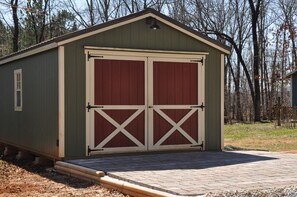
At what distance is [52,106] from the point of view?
412 inches

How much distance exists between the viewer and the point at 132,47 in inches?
423

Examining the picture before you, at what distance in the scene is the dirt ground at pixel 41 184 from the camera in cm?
753

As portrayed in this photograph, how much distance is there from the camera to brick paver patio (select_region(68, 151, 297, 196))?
6.79 meters

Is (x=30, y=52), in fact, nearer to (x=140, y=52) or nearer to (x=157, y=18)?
(x=140, y=52)

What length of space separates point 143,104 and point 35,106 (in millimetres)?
2668

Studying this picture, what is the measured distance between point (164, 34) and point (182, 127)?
2140mm

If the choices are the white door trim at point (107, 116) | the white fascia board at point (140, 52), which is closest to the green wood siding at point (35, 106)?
the white door trim at point (107, 116)

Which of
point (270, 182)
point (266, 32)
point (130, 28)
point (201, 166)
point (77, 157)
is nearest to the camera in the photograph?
point (270, 182)

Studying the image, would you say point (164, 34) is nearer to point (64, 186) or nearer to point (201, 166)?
point (201, 166)

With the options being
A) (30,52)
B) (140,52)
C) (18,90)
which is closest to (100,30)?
(140,52)

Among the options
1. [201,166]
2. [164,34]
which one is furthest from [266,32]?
[201,166]

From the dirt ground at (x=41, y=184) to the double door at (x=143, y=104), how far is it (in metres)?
1.24

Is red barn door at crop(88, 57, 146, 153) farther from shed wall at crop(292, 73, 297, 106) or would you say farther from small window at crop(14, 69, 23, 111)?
shed wall at crop(292, 73, 297, 106)

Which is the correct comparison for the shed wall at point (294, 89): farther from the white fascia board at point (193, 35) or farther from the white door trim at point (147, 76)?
the white door trim at point (147, 76)
